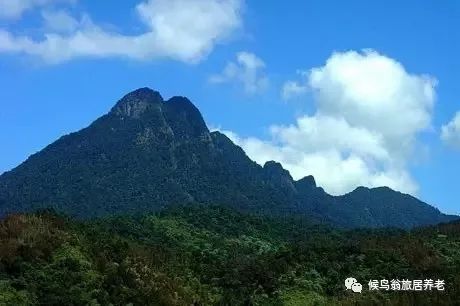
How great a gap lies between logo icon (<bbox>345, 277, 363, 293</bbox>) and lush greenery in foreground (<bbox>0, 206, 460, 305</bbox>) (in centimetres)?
45

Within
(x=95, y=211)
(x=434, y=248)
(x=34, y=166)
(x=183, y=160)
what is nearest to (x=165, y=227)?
(x=434, y=248)

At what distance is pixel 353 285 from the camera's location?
103 feet

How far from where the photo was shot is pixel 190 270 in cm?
3291

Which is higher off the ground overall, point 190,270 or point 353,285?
point 190,270

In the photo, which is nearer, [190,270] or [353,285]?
[353,285]

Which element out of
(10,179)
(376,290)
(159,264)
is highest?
(10,179)

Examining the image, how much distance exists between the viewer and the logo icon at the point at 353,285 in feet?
101

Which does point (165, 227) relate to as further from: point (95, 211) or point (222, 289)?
point (95, 211)

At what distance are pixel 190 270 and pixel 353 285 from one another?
31.0 ft

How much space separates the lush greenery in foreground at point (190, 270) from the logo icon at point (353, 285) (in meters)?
0.45

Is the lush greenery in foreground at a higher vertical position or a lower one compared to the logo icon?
higher

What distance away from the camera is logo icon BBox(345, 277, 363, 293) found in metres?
30.8

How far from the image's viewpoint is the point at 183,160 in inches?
7702

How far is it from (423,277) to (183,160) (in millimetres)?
165384
